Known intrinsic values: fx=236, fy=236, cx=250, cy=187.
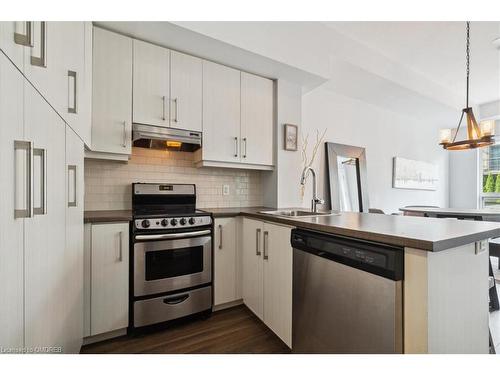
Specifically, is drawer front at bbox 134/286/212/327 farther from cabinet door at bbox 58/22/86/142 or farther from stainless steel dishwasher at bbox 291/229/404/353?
cabinet door at bbox 58/22/86/142

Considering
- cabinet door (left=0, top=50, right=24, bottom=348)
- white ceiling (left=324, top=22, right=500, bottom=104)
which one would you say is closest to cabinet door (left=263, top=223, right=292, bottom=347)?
cabinet door (left=0, top=50, right=24, bottom=348)

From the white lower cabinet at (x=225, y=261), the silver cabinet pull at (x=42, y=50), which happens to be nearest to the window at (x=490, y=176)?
the white lower cabinet at (x=225, y=261)

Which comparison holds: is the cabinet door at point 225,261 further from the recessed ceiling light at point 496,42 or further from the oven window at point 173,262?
the recessed ceiling light at point 496,42

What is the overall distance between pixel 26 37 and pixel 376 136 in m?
4.39

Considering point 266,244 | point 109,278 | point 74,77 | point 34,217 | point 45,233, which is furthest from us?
point 266,244

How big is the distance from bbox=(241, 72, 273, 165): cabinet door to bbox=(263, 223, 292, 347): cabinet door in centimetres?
98

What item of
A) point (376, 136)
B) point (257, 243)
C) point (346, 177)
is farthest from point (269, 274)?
point (376, 136)

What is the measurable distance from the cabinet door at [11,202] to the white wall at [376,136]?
7.62 feet

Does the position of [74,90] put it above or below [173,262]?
above

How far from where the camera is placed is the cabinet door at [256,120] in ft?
8.21

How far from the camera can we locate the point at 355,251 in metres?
1.11

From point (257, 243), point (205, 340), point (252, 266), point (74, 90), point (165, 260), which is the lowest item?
point (205, 340)

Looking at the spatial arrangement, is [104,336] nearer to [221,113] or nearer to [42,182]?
[42,182]
